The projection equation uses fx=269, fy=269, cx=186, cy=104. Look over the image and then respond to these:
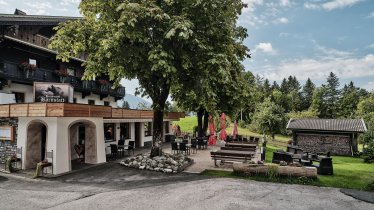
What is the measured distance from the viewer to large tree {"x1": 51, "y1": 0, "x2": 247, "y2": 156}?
12.1 m

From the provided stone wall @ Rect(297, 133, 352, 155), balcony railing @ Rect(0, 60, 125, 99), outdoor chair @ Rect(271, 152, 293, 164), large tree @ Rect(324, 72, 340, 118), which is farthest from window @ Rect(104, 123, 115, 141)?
large tree @ Rect(324, 72, 340, 118)

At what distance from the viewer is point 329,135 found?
32062 mm

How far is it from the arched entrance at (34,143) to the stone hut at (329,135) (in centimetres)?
2722

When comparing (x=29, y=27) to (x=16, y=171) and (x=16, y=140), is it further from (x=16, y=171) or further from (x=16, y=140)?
(x=16, y=171)

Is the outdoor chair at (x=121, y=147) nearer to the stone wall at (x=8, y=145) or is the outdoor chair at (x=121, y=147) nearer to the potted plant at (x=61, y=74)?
the stone wall at (x=8, y=145)

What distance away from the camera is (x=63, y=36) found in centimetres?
1418

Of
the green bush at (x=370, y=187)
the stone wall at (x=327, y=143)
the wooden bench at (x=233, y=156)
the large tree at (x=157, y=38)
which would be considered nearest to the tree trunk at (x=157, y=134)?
the large tree at (x=157, y=38)

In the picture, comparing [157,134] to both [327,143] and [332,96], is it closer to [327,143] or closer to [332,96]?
[327,143]

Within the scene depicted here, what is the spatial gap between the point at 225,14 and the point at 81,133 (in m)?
13.2

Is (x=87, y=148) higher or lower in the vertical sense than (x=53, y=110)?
lower

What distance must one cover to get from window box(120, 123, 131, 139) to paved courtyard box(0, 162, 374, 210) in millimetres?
9829

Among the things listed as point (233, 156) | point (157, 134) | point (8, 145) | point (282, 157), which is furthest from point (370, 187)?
point (8, 145)

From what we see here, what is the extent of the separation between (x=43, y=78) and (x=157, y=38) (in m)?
12.5

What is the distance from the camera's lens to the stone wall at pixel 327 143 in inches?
1232
